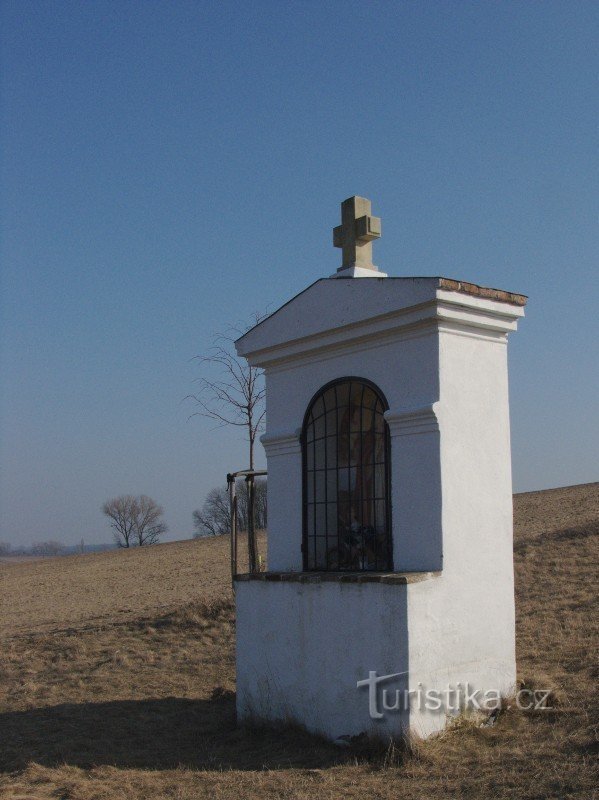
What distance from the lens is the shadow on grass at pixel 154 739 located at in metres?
7.00

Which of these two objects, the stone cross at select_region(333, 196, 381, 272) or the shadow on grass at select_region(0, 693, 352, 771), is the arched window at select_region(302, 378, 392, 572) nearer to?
the stone cross at select_region(333, 196, 381, 272)

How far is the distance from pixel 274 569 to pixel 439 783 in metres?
3.14

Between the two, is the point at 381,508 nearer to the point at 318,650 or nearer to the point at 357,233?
the point at 318,650

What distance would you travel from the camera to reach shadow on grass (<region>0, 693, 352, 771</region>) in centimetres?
700

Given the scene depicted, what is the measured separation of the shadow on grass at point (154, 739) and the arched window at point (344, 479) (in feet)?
5.37

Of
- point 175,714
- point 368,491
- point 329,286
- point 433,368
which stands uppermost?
point 329,286

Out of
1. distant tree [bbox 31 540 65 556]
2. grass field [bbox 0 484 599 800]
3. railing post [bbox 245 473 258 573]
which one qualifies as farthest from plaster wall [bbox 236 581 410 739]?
distant tree [bbox 31 540 65 556]

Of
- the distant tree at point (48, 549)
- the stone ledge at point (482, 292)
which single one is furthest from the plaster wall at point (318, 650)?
the distant tree at point (48, 549)

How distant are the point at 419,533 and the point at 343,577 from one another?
2.29 feet

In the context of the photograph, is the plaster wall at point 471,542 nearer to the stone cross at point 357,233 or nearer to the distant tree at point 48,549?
the stone cross at point 357,233

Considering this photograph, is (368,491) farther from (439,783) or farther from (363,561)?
(439,783)

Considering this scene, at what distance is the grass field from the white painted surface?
1.46ft

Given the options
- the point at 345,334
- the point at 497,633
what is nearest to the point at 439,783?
the point at 497,633

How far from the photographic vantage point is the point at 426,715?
6512mm
